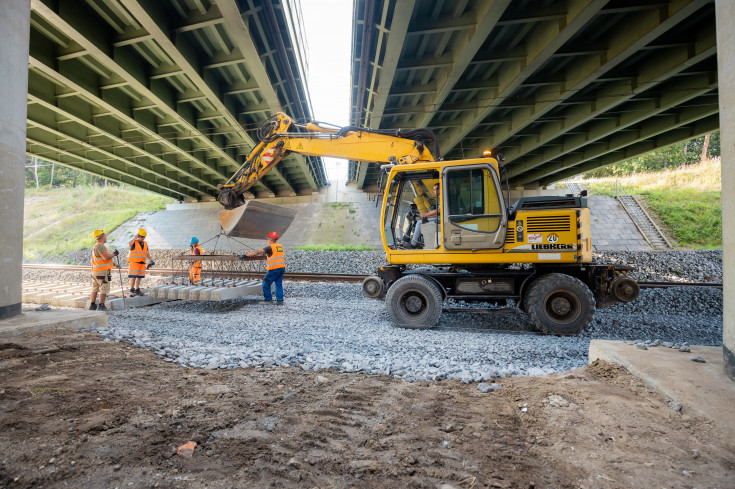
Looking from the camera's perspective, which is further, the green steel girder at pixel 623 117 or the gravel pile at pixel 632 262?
the gravel pile at pixel 632 262

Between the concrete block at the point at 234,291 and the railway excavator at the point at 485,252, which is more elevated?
the railway excavator at the point at 485,252

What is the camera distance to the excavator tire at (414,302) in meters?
5.57

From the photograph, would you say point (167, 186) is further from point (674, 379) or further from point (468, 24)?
point (674, 379)

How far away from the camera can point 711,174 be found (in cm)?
1925

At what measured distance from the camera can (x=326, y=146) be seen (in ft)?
24.3

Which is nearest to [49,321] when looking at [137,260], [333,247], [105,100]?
[137,260]

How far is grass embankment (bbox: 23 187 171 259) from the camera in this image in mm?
21250

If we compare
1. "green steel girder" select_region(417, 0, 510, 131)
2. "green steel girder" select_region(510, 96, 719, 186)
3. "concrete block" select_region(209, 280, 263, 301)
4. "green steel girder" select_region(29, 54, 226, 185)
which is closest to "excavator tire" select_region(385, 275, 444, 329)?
"concrete block" select_region(209, 280, 263, 301)

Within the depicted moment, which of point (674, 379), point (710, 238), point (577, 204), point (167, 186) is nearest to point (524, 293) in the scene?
point (577, 204)

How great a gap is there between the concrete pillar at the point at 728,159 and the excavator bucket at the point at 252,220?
8.83 m

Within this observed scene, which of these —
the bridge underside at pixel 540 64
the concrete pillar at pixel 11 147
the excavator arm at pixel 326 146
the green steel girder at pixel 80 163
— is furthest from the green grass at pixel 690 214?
the green steel girder at pixel 80 163

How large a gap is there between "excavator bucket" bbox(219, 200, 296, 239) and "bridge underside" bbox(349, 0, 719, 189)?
4068 millimetres

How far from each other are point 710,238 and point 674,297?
10709 millimetres

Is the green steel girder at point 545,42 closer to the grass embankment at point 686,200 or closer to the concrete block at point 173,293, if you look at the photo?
the concrete block at point 173,293
